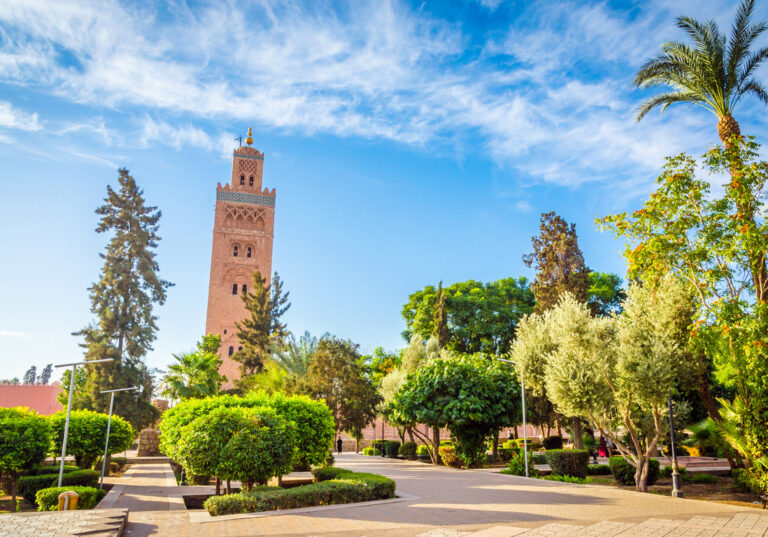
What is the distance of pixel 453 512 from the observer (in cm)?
1080

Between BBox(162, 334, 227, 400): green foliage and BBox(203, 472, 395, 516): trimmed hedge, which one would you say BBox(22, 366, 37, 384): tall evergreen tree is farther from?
BBox(203, 472, 395, 516): trimmed hedge

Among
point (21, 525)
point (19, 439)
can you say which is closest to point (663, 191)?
point (21, 525)

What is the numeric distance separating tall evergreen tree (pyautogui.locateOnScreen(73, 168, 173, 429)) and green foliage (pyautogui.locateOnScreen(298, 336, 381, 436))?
13.6 m

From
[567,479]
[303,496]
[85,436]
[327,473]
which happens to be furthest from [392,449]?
[303,496]

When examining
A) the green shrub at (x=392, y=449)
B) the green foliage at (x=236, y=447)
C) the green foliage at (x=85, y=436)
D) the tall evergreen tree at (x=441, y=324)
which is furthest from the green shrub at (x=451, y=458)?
the green foliage at (x=85, y=436)

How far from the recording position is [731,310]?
41.7ft

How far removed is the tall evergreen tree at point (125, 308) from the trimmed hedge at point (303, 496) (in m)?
24.3

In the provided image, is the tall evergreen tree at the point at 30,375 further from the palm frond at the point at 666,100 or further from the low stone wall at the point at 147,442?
the palm frond at the point at 666,100

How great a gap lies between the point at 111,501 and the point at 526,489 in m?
11.5

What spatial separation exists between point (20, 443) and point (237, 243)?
40091mm

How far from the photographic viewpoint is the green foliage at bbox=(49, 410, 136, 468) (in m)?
21.3

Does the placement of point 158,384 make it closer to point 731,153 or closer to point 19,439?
point 19,439

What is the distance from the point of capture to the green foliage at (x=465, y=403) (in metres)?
21.2

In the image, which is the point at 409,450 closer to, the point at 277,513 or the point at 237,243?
the point at 277,513
